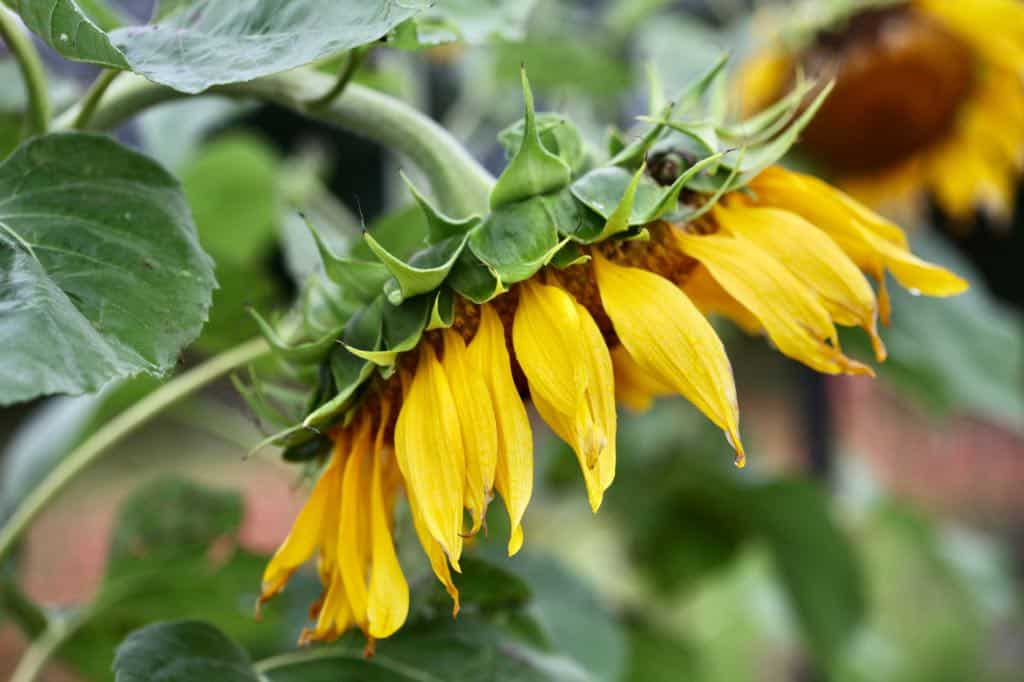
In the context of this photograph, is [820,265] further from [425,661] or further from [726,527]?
[726,527]

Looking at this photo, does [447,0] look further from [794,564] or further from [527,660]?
[794,564]

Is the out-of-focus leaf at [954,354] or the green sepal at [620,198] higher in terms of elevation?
the green sepal at [620,198]

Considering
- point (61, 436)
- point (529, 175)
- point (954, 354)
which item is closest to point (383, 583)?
point (529, 175)

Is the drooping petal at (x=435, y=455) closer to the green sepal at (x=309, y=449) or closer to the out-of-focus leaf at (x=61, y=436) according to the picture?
the green sepal at (x=309, y=449)

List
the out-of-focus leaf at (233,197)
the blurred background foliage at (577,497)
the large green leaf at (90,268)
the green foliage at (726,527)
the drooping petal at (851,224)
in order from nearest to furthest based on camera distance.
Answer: the large green leaf at (90,268)
the drooping petal at (851,224)
the blurred background foliage at (577,497)
the out-of-focus leaf at (233,197)
the green foliage at (726,527)

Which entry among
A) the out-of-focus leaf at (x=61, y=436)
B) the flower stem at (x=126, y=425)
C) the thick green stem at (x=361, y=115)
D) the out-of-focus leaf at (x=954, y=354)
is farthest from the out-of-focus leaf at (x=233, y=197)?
the out-of-focus leaf at (x=954, y=354)

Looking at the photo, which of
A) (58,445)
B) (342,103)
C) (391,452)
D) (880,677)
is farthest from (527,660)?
(880,677)
